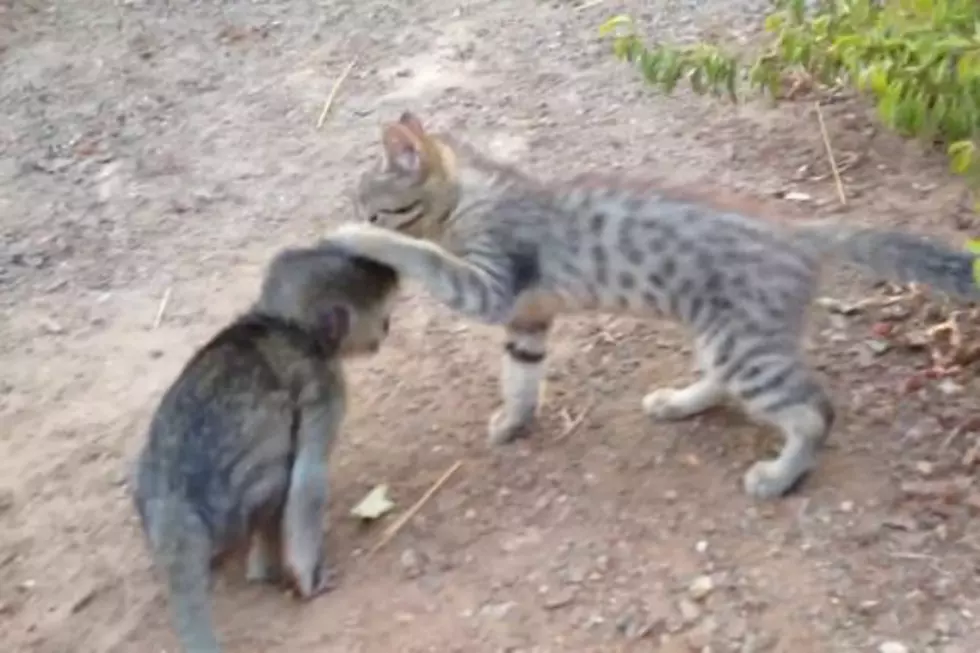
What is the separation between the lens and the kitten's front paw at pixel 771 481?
11.9ft

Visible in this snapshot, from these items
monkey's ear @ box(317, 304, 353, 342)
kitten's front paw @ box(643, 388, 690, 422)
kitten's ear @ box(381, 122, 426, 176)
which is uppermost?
kitten's ear @ box(381, 122, 426, 176)

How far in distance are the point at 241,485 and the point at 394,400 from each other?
0.77 meters

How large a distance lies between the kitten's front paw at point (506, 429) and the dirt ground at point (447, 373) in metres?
0.04

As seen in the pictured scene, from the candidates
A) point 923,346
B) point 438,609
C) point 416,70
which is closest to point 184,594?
point 438,609

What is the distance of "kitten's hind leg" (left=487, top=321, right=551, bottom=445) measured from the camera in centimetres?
397

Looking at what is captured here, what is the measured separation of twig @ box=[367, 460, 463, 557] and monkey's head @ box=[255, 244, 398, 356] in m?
0.39

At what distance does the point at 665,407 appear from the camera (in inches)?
155

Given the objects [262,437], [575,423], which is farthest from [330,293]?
[575,423]

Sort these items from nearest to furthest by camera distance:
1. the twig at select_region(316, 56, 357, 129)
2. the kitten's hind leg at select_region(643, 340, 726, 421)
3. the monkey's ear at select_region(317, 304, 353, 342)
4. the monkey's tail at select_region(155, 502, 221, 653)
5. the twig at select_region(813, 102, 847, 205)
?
the monkey's tail at select_region(155, 502, 221, 653)
the monkey's ear at select_region(317, 304, 353, 342)
the kitten's hind leg at select_region(643, 340, 726, 421)
the twig at select_region(813, 102, 847, 205)
the twig at select_region(316, 56, 357, 129)

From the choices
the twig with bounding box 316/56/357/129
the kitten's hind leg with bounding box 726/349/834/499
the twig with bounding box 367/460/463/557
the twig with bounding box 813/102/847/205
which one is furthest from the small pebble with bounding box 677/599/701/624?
the twig with bounding box 316/56/357/129

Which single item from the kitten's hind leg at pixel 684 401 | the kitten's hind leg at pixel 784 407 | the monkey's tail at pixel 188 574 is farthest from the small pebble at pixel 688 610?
the monkey's tail at pixel 188 574

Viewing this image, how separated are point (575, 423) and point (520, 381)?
19 centimetres

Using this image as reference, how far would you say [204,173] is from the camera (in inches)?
211

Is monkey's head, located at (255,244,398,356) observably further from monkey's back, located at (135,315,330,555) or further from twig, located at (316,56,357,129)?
twig, located at (316,56,357,129)
